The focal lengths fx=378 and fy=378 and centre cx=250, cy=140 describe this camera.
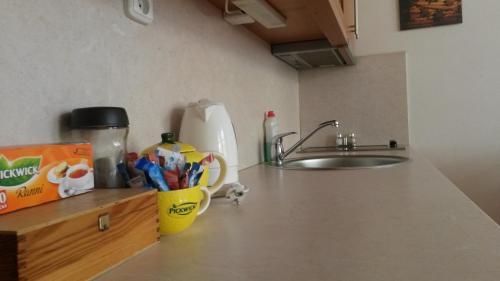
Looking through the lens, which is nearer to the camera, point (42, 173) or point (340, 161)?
point (42, 173)

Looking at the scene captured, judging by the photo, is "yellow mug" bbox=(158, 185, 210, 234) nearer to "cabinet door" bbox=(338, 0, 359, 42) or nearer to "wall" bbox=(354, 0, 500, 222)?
"cabinet door" bbox=(338, 0, 359, 42)

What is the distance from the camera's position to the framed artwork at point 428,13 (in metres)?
2.27

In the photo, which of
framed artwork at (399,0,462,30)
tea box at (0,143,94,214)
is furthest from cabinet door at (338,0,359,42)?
tea box at (0,143,94,214)

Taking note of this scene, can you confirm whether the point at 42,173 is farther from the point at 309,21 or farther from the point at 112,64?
the point at 309,21

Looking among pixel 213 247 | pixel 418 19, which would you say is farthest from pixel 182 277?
pixel 418 19

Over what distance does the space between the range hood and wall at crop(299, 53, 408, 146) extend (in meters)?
0.26

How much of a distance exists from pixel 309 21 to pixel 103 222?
3.81 ft

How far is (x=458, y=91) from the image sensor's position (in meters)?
2.28

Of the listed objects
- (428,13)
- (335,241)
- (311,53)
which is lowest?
(335,241)

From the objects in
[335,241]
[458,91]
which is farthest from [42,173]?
[458,91]

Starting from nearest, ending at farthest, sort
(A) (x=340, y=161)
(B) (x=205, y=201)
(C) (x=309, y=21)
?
1. (B) (x=205, y=201)
2. (C) (x=309, y=21)
3. (A) (x=340, y=161)

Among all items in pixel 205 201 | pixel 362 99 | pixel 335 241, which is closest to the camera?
pixel 335 241

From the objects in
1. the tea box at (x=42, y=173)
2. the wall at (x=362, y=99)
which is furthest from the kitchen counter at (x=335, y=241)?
the wall at (x=362, y=99)

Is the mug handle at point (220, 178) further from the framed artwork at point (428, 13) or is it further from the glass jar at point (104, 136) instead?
the framed artwork at point (428, 13)
